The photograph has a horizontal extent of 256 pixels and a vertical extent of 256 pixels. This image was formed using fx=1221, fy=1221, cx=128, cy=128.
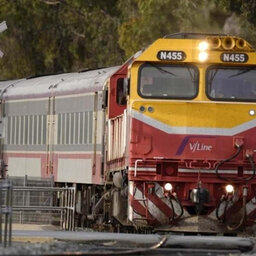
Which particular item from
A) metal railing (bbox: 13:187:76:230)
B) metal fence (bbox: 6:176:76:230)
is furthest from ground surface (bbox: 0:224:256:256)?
metal fence (bbox: 6:176:76:230)

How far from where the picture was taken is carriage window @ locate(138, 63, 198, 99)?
68.1 feet

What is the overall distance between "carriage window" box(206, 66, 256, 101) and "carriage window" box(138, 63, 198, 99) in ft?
0.93

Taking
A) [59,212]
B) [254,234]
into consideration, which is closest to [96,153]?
[59,212]

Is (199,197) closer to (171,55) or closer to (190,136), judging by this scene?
(190,136)

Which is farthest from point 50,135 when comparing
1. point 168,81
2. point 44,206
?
point 168,81

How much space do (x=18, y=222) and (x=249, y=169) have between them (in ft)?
21.5

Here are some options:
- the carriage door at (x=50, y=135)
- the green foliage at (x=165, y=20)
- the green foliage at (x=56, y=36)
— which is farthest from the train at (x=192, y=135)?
the green foliage at (x=56, y=36)

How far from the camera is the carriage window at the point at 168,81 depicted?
68.1ft

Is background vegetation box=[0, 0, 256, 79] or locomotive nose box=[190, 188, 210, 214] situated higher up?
background vegetation box=[0, 0, 256, 79]

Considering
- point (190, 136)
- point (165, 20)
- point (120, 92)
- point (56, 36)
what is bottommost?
point (190, 136)

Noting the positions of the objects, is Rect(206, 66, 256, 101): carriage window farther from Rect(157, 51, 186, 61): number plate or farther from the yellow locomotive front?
Rect(157, 51, 186, 61): number plate

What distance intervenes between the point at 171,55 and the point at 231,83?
3.79 feet

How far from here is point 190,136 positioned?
68.0ft

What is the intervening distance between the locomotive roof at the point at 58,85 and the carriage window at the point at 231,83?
476cm
